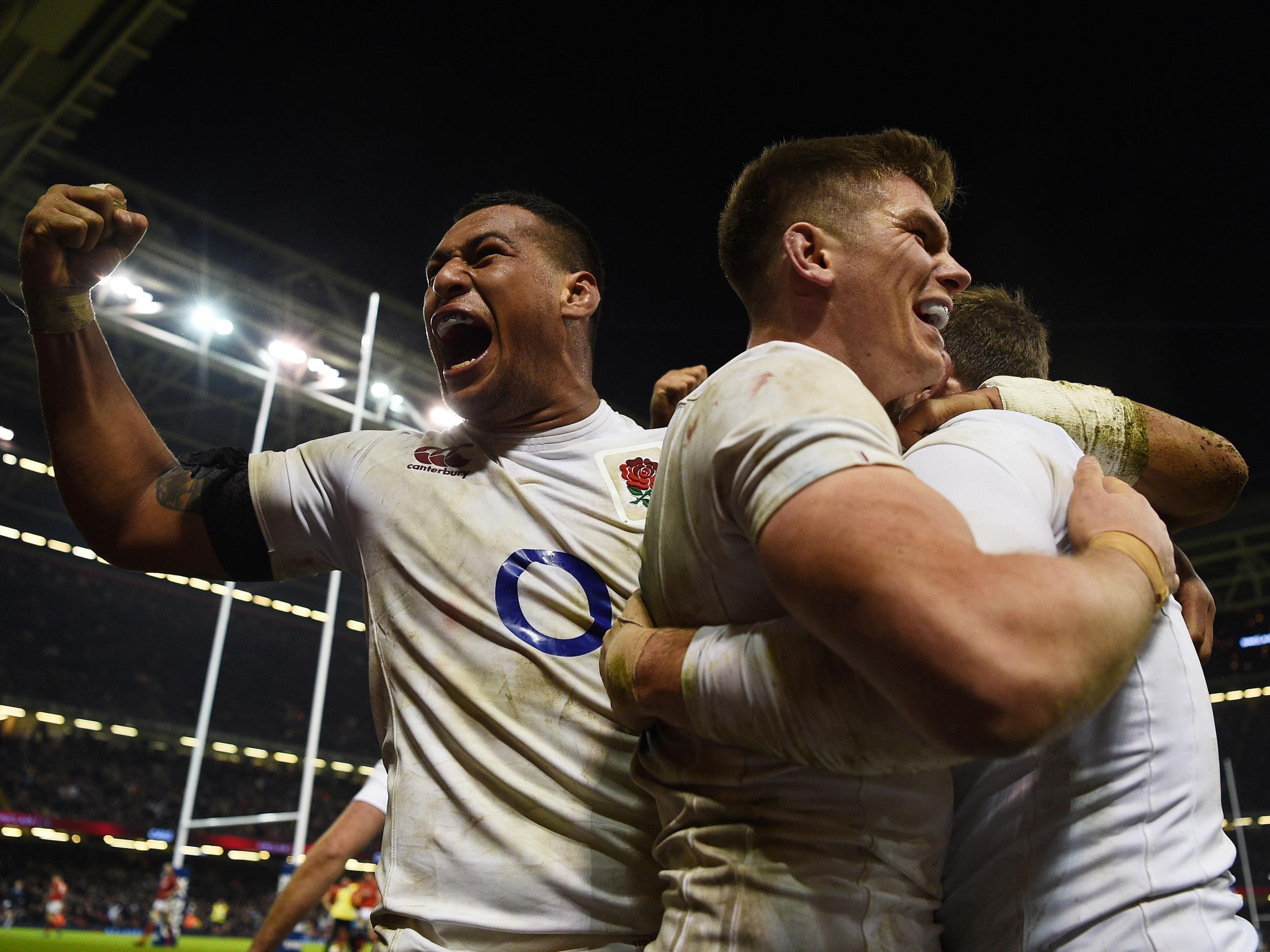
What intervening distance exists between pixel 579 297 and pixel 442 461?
61cm

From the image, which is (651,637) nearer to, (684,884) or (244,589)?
(684,884)

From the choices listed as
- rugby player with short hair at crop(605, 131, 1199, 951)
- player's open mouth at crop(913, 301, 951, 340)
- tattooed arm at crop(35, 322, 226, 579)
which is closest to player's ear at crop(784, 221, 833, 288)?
rugby player with short hair at crop(605, 131, 1199, 951)

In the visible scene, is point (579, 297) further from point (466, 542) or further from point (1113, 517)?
point (1113, 517)

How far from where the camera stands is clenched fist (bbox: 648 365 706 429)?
8.16 ft

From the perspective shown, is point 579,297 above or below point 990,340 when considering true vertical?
above

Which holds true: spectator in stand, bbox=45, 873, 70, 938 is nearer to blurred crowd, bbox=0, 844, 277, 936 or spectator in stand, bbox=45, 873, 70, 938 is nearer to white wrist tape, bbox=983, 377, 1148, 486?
blurred crowd, bbox=0, 844, 277, 936

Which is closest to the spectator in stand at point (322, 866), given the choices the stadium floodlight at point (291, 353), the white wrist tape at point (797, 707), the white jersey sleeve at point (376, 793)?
the white jersey sleeve at point (376, 793)

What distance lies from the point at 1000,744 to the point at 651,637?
0.50 metres

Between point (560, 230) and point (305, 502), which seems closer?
point (305, 502)

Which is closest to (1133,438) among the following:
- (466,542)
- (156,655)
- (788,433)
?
(788,433)

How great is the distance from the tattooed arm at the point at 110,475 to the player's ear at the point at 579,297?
0.93m

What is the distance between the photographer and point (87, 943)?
52.5 ft

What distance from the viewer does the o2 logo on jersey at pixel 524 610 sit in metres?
1.84

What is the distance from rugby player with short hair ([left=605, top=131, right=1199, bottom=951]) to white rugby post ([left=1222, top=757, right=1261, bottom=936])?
2197 centimetres
